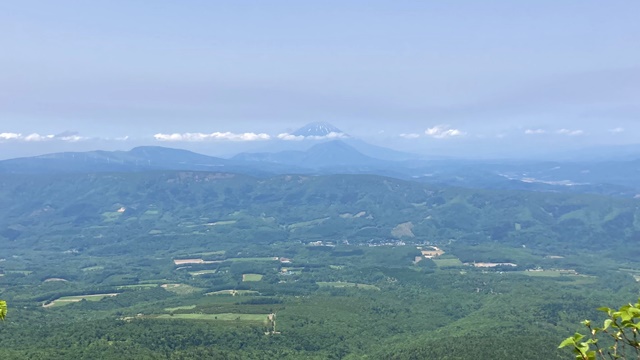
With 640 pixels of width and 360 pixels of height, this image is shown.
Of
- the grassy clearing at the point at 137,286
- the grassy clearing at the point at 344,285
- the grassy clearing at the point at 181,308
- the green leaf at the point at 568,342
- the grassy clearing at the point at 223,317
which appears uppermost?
the green leaf at the point at 568,342

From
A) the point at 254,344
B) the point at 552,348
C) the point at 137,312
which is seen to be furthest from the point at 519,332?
the point at 137,312

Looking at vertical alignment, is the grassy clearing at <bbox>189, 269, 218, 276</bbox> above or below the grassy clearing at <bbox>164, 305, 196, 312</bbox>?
below

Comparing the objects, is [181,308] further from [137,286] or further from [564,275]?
[564,275]

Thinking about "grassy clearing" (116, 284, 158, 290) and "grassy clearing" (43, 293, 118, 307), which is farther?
"grassy clearing" (116, 284, 158, 290)

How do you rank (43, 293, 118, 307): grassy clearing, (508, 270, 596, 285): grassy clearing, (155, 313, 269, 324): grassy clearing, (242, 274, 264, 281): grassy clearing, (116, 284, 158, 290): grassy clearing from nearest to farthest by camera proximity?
(155, 313, 269, 324): grassy clearing, (43, 293, 118, 307): grassy clearing, (508, 270, 596, 285): grassy clearing, (116, 284, 158, 290): grassy clearing, (242, 274, 264, 281): grassy clearing

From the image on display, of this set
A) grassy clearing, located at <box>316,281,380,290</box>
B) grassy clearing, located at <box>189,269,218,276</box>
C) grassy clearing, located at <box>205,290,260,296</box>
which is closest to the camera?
grassy clearing, located at <box>205,290,260,296</box>

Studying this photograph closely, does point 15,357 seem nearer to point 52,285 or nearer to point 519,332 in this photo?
point 519,332

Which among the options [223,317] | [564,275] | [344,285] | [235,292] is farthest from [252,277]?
[564,275]

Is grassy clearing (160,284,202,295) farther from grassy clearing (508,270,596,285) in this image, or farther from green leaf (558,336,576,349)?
green leaf (558,336,576,349)

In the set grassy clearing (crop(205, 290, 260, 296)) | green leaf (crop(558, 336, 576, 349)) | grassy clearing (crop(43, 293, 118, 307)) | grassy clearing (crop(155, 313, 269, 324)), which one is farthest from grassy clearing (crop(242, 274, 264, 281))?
green leaf (crop(558, 336, 576, 349))

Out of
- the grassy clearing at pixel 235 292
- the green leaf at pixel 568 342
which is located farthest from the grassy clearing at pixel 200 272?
the green leaf at pixel 568 342

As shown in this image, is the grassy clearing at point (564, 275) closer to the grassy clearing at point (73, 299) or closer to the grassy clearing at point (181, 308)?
the grassy clearing at point (181, 308)
